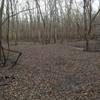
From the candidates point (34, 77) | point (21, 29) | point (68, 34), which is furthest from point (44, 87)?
point (21, 29)

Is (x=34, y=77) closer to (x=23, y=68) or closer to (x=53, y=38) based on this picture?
(x=23, y=68)

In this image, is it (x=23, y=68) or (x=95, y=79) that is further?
(x=23, y=68)

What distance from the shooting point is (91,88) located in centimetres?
587

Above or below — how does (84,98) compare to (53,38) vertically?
below

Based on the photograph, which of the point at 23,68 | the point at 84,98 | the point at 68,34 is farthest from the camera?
the point at 68,34

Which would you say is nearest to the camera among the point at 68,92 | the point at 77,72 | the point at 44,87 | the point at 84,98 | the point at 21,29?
the point at 84,98

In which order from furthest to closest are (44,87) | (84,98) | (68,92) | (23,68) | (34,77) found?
(23,68) → (34,77) → (44,87) → (68,92) → (84,98)

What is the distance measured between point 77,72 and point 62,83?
5.18ft

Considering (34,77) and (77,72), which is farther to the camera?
(77,72)

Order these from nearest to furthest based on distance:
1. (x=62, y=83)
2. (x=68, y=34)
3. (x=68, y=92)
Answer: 1. (x=68, y=92)
2. (x=62, y=83)
3. (x=68, y=34)

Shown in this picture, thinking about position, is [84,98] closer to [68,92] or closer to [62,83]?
[68,92]

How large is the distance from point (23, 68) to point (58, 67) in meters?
1.70

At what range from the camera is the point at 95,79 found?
6.84 meters

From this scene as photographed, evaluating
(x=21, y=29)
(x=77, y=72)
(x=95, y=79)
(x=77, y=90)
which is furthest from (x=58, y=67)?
(x=21, y=29)
